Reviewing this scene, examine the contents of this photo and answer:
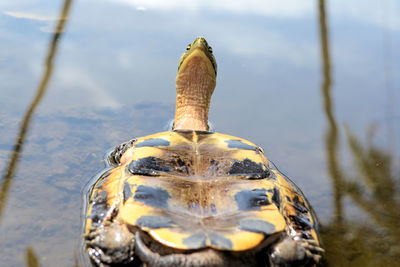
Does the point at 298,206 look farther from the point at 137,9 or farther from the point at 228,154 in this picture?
the point at 137,9

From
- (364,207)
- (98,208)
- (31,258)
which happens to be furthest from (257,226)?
(364,207)

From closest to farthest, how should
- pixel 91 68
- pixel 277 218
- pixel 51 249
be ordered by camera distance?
1. pixel 277 218
2. pixel 51 249
3. pixel 91 68

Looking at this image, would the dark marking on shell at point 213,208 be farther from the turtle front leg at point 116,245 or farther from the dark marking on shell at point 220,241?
the turtle front leg at point 116,245

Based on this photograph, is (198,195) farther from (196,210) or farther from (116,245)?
(116,245)

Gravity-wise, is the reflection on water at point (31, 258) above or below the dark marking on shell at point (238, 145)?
below

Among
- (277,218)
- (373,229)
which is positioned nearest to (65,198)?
(277,218)

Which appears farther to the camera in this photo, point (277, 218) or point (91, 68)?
point (91, 68)

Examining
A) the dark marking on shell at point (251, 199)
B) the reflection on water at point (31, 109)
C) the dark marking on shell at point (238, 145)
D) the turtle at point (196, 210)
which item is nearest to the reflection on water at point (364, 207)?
the turtle at point (196, 210)

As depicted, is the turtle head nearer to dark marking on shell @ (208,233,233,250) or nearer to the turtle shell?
the turtle shell
